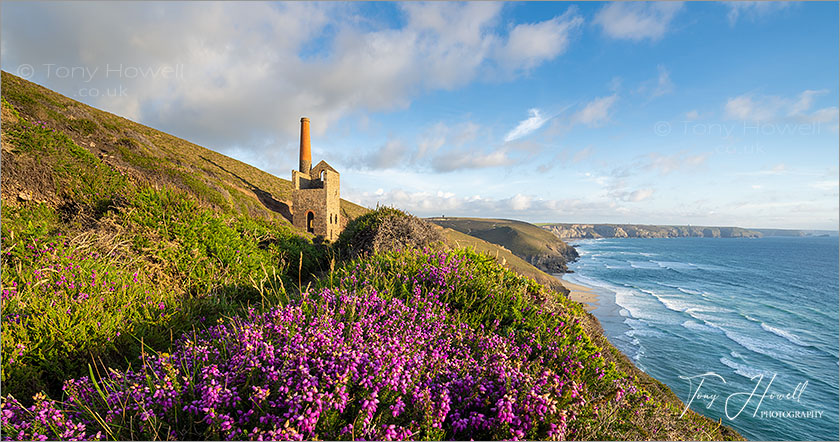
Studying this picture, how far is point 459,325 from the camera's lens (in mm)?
3668

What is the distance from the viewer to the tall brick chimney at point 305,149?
37531mm

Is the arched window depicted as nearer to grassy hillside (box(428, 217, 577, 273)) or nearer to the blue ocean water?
the blue ocean water

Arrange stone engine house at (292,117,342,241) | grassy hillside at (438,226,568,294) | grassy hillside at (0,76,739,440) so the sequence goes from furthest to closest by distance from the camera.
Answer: stone engine house at (292,117,342,241) < grassy hillside at (438,226,568,294) < grassy hillside at (0,76,739,440)

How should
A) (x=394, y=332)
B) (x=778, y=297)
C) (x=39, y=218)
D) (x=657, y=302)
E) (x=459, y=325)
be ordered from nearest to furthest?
(x=394, y=332) → (x=459, y=325) → (x=39, y=218) → (x=657, y=302) → (x=778, y=297)

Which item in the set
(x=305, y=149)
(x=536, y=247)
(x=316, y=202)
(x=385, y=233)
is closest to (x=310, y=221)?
(x=316, y=202)

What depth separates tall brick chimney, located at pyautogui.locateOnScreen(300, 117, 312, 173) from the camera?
37.5 meters

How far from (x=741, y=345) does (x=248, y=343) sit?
152ft

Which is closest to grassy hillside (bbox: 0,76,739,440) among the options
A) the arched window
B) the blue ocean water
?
the blue ocean water

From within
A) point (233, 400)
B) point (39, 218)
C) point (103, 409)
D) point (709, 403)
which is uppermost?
point (39, 218)

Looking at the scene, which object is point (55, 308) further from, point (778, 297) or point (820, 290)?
point (820, 290)

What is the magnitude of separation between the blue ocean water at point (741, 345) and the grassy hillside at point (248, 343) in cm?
764

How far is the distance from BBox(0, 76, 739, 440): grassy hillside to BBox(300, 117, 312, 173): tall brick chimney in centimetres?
3137

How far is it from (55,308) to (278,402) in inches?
141

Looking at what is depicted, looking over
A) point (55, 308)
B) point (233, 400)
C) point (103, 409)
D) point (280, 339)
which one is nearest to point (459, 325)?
point (280, 339)
